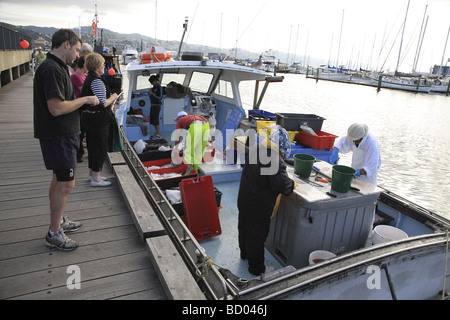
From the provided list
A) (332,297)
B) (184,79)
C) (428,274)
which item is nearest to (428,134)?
(184,79)

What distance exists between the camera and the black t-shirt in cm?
225

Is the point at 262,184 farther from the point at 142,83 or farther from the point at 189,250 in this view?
the point at 142,83

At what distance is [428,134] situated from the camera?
61.3ft

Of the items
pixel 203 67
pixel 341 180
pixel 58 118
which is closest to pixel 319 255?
pixel 341 180

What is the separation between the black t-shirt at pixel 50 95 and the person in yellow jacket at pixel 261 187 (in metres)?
1.75

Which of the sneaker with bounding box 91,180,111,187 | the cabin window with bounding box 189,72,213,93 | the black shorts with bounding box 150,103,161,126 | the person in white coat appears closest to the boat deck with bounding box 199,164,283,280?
the sneaker with bounding box 91,180,111,187

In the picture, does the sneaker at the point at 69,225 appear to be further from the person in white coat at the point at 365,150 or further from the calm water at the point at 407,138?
the calm water at the point at 407,138

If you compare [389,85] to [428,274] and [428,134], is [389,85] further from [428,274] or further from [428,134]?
[428,274]

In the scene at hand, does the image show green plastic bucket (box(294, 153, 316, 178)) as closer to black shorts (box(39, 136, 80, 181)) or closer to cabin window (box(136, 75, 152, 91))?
black shorts (box(39, 136, 80, 181))

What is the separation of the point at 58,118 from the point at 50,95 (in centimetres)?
22

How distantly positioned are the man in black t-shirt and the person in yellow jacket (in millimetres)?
1705

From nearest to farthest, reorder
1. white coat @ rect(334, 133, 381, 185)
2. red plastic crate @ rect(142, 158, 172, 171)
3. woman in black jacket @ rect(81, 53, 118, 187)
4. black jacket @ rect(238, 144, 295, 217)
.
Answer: black jacket @ rect(238, 144, 295, 217)
woman in black jacket @ rect(81, 53, 118, 187)
white coat @ rect(334, 133, 381, 185)
red plastic crate @ rect(142, 158, 172, 171)

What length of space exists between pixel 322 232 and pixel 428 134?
64.6 feet

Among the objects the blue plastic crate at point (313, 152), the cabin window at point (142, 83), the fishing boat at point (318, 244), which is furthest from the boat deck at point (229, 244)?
the cabin window at point (142, 83)
